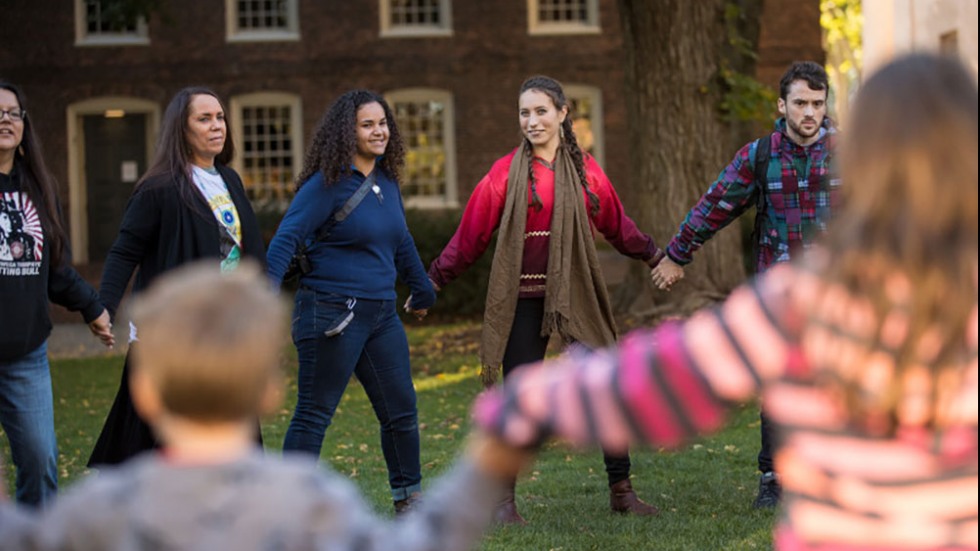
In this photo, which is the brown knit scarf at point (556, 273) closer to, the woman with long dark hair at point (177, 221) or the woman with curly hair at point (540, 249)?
the woman with curly hair at point (540, 249)

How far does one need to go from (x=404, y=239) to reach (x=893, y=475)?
15.6 feet

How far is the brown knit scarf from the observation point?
712 cm

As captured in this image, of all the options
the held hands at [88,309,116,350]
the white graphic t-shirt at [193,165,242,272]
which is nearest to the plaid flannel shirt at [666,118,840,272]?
the white graphic t-shirt at [193,165,242,272]

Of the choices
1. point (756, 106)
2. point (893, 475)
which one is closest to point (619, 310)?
point (756, 106)

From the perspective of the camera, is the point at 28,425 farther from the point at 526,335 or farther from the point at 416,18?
the point at 416,18

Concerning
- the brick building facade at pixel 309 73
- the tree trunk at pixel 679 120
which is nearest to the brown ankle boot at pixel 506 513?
the tree trunk at pixel 679 120

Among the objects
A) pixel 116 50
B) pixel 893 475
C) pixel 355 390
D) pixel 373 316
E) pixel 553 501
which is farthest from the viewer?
pixel 116 50

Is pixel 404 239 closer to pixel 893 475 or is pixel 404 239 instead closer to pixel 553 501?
pixel 553 501

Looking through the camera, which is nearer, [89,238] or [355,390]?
[355,390]

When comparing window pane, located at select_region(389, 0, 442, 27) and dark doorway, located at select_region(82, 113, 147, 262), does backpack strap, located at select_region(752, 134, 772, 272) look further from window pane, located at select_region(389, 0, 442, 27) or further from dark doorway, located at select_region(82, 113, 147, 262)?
dark doorway, located at select_region(82, 113, 147, 262)

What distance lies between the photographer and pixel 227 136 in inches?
247

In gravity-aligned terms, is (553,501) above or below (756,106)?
below

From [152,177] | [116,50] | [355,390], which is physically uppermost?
[116,50]

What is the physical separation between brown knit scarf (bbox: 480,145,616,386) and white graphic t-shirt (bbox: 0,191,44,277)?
7.69 ft
